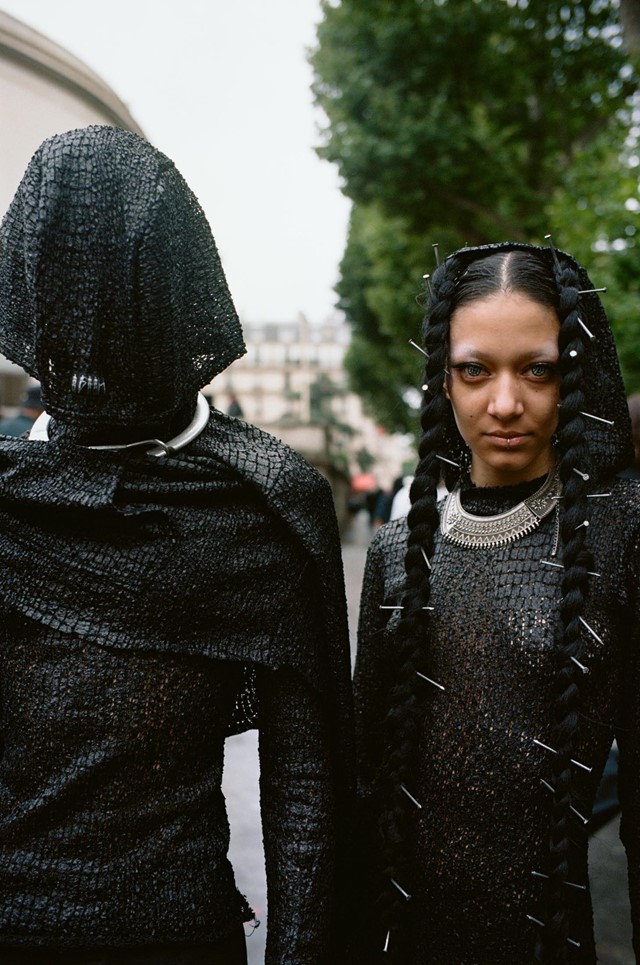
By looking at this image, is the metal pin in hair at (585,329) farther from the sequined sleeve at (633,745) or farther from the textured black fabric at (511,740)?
the sequined sleeve at (633,745)

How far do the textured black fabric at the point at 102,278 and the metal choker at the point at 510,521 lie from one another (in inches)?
30.5

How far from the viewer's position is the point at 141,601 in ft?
4.49

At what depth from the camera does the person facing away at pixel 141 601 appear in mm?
1271

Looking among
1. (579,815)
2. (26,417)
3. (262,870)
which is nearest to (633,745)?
(579,815)

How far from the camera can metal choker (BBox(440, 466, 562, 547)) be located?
1.79 m

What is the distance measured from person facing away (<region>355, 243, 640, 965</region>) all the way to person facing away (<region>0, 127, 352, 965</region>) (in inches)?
12.7

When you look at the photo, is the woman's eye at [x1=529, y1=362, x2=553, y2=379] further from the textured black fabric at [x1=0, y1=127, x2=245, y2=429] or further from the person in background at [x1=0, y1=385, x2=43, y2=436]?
the person in background at [x1=0, y1=385, x2=43, y2=436]

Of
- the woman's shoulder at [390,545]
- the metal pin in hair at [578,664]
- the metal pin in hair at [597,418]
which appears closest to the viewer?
the metal pin in hair at [578,664]

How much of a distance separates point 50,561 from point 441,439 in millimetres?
886

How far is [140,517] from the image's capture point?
1.38 meters

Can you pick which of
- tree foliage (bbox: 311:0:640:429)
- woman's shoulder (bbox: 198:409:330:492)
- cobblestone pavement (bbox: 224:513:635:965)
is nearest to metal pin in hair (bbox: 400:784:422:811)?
woman's shoulder (bbox: 198:409:330:492)

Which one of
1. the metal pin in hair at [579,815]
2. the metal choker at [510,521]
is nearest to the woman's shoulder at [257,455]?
the metal choker at [510,521]

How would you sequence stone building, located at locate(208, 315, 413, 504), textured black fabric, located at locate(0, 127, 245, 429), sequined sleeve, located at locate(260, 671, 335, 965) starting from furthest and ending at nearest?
1. stone building, located at locate(208, 315, 413, 504)
2. sequined sleeve, located at locate(260, 671, 335, 965)
3. textured black fabric, located at locate(0, 127, 245, 429)

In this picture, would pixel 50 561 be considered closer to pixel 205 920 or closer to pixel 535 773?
pixel 205 920
